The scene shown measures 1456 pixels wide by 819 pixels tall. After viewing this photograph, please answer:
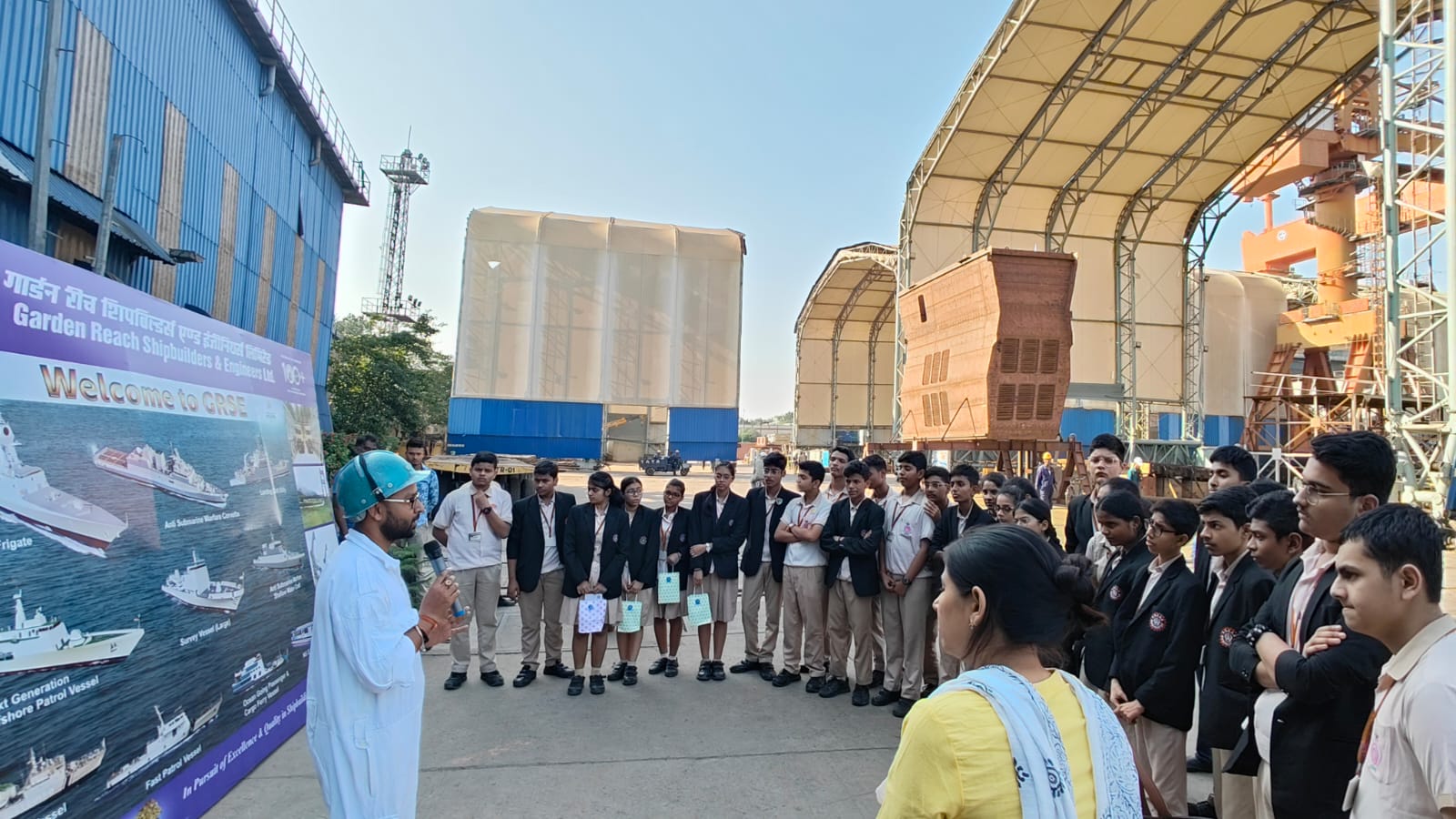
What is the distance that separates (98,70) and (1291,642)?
15330mm

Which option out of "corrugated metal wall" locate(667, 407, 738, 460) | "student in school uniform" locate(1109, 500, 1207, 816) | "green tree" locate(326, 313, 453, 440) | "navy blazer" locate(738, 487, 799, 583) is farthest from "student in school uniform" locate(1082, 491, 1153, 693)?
"corrugated metal wall" locate(667, 407, 738, 460)

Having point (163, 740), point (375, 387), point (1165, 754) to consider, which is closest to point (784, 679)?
point (1165, 754)

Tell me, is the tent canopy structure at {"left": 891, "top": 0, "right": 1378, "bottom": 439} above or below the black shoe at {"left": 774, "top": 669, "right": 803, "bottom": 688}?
above

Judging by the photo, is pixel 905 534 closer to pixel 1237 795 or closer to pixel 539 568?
pixel 1237 795

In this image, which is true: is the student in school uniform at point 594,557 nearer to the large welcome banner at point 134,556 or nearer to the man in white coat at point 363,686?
the large welcome banner at point 134,556

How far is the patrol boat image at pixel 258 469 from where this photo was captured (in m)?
3.88

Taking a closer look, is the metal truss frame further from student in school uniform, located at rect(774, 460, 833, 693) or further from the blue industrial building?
the blue industrial building

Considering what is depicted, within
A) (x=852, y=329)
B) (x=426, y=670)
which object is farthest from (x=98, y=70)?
(x=852, y=329)

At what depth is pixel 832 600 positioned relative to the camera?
5.25 meters

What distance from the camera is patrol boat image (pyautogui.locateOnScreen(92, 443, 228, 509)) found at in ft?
9.59

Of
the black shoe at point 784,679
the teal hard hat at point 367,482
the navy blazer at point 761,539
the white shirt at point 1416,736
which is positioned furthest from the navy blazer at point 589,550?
the white shirt at point 1416,736

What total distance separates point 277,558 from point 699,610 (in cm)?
277

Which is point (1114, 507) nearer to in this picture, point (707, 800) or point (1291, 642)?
point (1291, 642)

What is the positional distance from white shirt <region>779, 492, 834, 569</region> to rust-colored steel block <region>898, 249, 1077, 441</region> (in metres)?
9.45
